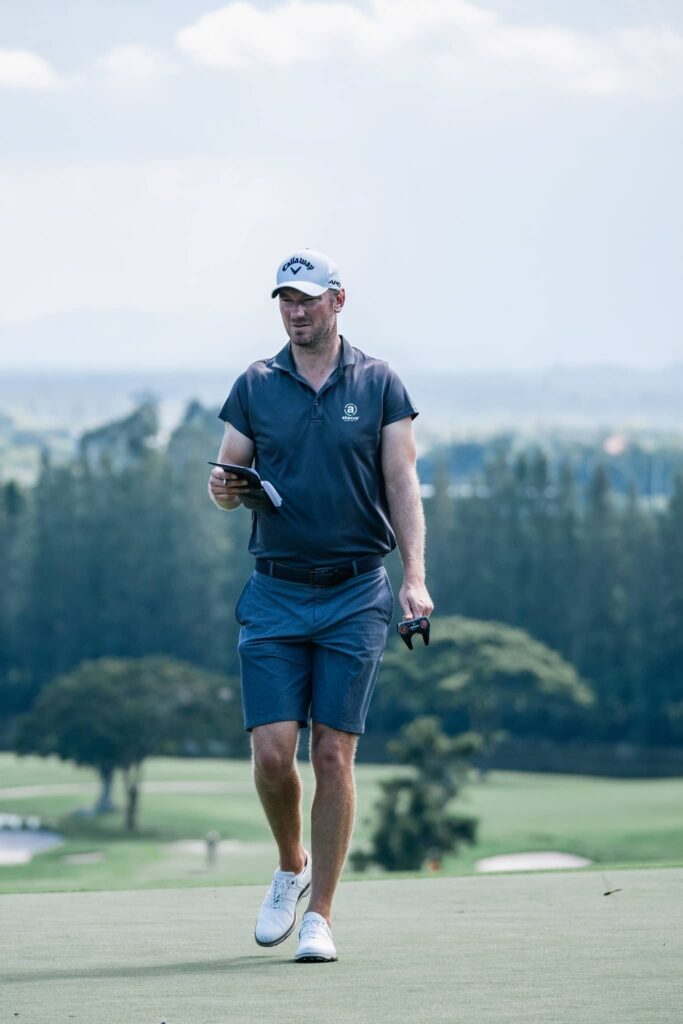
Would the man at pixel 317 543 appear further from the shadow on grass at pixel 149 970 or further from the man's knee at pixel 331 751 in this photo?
the shadow on grass at pixel 149 970

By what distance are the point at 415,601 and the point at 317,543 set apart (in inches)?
15.8

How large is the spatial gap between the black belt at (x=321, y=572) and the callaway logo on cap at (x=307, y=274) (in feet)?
3.05

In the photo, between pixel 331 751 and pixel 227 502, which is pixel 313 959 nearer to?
pixel 331 751

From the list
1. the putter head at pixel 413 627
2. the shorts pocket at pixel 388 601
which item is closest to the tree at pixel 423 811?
the shorts pocket at pixel 388 601

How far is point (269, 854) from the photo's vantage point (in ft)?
174

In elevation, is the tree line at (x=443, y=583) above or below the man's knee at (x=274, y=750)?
below

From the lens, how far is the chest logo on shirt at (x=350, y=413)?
6.88m

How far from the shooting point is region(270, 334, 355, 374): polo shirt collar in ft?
22.8

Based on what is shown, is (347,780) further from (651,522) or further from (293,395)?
(651,522)

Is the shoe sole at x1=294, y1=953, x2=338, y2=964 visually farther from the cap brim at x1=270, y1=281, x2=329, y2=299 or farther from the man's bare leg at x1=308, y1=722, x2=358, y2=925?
the cap brim at x1=270, y1=281, x2=329, y2=299

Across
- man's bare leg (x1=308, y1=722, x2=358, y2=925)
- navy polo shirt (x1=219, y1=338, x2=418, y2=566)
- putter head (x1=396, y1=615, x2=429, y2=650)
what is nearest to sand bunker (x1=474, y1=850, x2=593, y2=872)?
man's bare leg (x1=308, y1=722, x2=358, y2=925)

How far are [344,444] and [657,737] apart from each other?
80.3 m

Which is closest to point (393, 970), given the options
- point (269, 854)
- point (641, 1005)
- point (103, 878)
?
point (641, 1005)

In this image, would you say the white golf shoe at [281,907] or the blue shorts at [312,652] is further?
the blue shorts at [312,652]
